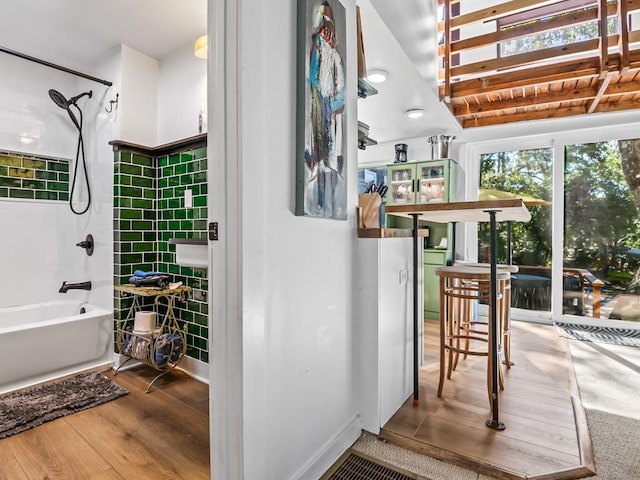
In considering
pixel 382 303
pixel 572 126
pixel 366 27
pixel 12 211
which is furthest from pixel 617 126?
pixel 12 211

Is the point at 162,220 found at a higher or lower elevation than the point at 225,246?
higher

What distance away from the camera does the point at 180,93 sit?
2.79 meters

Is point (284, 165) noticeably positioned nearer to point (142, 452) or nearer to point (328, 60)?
point (328, 60)

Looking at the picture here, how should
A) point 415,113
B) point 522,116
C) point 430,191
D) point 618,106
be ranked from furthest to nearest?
point 430,191, point 522,116, point 415,113, point 618,106

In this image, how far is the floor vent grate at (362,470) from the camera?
1441 millimetres

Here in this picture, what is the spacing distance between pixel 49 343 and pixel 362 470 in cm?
232

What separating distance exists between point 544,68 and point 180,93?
3.06m

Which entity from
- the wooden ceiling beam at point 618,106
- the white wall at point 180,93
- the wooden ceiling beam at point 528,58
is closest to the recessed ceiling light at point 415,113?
the wooden ceiling beam at point 528,58

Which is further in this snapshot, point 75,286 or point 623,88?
point 623,88

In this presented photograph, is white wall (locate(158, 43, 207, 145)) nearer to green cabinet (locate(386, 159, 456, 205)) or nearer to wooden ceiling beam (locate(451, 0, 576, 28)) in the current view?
wooden ceiling beam (locate(451, 0, 576, 28))

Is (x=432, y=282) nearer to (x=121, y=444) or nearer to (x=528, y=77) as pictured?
(x=528, y=77)

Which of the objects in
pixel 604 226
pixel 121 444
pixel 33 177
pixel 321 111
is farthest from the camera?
pixel 604 226

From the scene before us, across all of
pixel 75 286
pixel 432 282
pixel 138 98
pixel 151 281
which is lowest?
pixel 432 282

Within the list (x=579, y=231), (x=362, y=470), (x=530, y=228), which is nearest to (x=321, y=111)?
(x=362, y=470)
